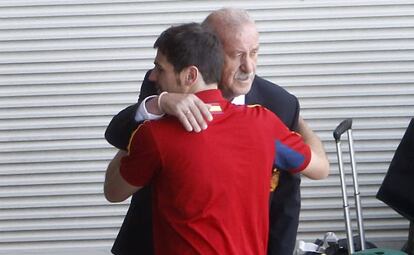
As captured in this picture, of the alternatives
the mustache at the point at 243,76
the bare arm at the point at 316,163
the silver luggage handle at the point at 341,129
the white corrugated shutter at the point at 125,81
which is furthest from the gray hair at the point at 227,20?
the white corrugated shutter at the point at 125,81

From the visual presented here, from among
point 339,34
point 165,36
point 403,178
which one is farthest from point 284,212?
point 339,34

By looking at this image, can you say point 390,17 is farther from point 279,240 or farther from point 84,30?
point 279,240

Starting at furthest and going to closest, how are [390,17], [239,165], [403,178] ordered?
[390,17] → [403,178] → [239,165]

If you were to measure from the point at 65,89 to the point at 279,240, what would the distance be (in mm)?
3036

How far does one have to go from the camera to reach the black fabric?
19.3 ft

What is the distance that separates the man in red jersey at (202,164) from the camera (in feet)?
10.1

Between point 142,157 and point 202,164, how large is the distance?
18 centimetres

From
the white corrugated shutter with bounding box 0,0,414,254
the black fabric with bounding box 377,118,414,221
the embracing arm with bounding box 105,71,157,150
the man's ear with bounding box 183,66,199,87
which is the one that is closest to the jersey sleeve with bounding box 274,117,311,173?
the man's ear with bounding box 183,66,199,87

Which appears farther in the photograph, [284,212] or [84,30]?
[84,30]

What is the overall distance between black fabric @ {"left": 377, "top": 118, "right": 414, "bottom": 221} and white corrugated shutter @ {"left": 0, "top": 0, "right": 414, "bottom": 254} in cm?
56

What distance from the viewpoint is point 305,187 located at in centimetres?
659

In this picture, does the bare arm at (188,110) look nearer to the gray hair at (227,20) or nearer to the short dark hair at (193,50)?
the short dark hair at (193,50)

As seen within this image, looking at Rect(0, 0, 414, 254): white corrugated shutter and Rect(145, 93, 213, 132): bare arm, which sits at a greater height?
Rect(145, 93, 213, 132): bare arm

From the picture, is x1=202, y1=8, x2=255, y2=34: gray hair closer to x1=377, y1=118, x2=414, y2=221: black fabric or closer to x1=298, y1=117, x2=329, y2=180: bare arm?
x1=298, y1=117, x2=329, y2=180: bare arm
